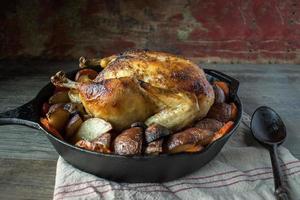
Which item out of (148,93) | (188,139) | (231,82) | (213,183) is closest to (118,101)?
(148,93)

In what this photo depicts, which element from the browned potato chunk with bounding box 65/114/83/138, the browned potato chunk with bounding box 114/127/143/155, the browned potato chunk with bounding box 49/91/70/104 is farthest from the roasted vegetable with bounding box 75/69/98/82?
the browned potato chunk with bounding box 114/127/143/155

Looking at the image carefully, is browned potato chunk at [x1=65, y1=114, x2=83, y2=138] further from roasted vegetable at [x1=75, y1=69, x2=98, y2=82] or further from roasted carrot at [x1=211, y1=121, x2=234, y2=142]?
roasted carrot at [x1=211, y1=121, x2=234, y2=142]

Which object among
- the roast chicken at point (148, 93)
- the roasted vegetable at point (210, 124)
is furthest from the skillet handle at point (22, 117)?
the roasted vegetable at point (210, 124)

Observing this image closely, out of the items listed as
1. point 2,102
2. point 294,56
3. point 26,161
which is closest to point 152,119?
point 26,161

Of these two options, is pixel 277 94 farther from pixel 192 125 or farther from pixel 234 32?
pixel 192 125

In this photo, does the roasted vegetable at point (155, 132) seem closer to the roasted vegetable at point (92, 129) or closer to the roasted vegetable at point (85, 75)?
the roasted vegetable at point (92, 129)
